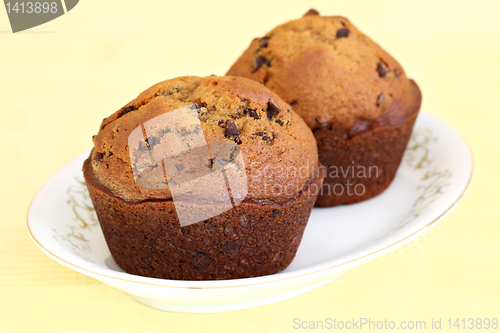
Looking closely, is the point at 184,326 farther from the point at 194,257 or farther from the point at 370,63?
the point at 370,63

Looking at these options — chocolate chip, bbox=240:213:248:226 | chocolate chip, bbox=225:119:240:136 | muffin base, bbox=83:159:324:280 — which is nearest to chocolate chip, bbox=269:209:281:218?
muffin base, bbox=83:159:324:280

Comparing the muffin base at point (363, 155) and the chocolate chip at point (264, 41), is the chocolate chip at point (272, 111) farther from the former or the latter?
the chocolate chip at point (264, 41)

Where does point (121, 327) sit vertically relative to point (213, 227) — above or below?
below

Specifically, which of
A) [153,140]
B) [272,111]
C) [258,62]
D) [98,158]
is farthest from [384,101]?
[98,158]

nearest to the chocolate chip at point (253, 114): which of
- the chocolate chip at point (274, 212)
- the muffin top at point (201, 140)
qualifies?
the muffin top at point (201, 140)

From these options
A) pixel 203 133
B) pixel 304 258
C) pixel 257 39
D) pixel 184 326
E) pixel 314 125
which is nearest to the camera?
pixel 203 133


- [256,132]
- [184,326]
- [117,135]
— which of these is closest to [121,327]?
[184,326]
